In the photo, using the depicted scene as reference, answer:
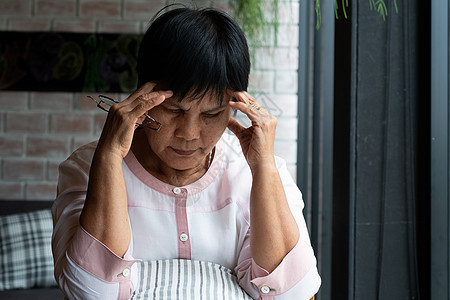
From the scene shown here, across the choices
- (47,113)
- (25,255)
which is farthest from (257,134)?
(47,113)

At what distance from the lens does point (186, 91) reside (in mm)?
1180

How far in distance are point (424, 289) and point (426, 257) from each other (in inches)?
3.8

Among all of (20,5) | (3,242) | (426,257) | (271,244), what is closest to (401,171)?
(426,257)

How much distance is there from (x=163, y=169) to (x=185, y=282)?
1.07 ft

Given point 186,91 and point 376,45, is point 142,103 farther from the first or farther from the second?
point 376,45

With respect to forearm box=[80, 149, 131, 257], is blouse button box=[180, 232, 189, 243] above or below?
below

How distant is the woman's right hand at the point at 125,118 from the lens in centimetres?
118

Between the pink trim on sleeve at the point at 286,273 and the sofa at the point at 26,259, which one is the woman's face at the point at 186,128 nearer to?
the pink trim on sleeve at the point at 286,273

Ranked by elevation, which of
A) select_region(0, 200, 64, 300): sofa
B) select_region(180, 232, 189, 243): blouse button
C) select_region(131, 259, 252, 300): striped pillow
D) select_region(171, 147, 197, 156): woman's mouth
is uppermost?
select_region(171, 147, 197, 156): woman's mouth

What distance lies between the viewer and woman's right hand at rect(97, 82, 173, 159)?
118 centimetres

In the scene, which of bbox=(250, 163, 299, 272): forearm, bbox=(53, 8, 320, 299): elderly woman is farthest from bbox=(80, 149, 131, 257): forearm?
bbox=(250, 163, 299, 272): forearm

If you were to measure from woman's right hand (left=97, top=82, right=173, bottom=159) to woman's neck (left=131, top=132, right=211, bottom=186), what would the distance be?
0.16m

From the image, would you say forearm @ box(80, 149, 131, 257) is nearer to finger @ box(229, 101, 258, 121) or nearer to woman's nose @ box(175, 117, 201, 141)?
woman's nose @ box(175, 117, 201, 141)

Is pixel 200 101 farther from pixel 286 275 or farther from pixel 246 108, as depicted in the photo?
pixel 286 275
